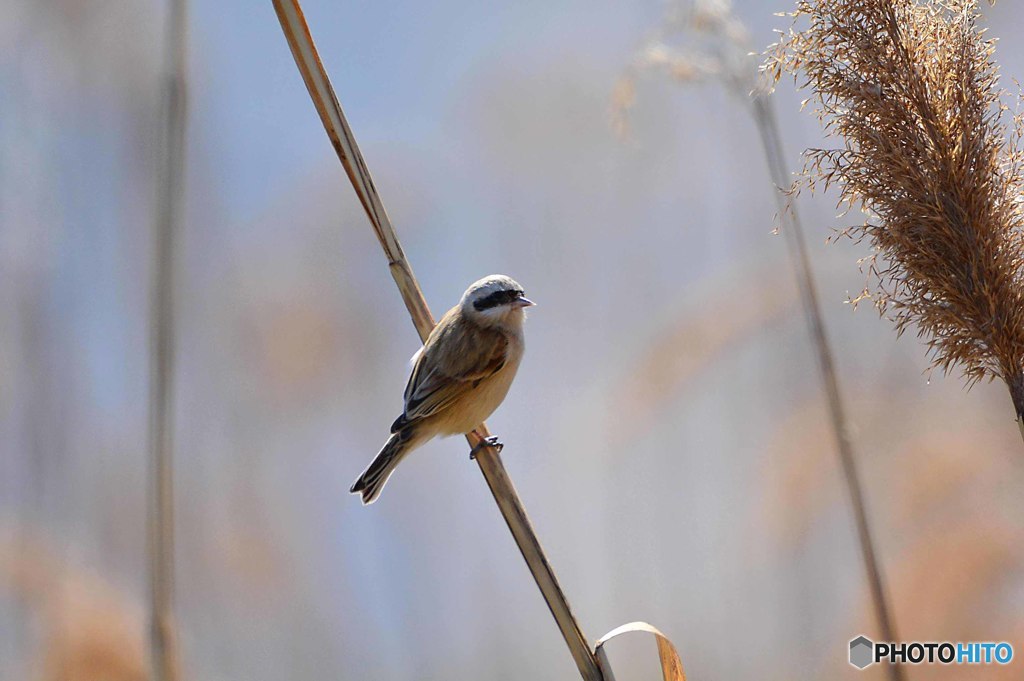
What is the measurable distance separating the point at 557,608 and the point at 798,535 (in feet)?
Answer: 6.08

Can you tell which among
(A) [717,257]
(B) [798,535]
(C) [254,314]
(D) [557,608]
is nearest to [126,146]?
(C) [254,314]

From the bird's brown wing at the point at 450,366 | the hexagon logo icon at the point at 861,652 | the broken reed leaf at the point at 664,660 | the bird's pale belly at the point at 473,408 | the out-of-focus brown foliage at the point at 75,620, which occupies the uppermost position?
the bird's brown wing at the point at 450,366

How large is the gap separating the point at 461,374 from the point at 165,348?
1.31 metres

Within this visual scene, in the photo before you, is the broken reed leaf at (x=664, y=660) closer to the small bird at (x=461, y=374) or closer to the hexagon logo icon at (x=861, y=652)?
the hexagon logo icon at (x=861, y=652)

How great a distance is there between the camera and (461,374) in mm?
3441

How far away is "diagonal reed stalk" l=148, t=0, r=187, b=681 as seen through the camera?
2.25m

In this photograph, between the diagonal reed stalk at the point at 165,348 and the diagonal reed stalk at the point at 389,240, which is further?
the diagonal reed stalk at the point at 165,348

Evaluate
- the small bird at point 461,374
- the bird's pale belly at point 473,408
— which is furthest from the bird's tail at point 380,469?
the bird's pale belly at point 473,408

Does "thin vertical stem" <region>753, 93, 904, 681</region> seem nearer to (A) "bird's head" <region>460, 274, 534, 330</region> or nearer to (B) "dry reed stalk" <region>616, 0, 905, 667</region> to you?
(B) "dry reed stalk" <region>616, 0, 905, 667</region>

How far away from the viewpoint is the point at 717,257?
3922mm

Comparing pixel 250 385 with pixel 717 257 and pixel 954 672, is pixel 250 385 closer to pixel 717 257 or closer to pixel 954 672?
pixel 717 257

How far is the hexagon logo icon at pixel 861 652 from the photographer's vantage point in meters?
2.79

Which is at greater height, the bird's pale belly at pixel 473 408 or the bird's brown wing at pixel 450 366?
the bird's brown wing at pixel 450 366

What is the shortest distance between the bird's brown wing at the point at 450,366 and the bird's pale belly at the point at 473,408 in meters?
0.03
